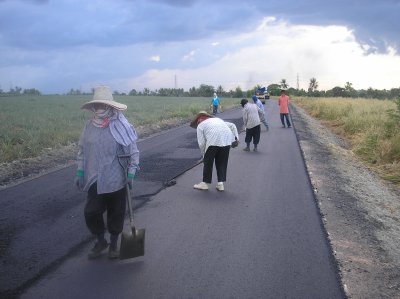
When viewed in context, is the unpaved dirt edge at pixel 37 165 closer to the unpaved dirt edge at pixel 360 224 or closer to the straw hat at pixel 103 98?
the straw hat at pixel 103 98

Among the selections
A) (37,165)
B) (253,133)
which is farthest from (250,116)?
(37,165)

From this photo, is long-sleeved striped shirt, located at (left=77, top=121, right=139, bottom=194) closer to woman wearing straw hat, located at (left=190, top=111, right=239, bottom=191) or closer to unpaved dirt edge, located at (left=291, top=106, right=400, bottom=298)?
unpaved dirt edge, located at (left=291, top=106, right=400, bottom=298)

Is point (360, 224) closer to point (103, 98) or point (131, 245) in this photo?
point (131, 245)

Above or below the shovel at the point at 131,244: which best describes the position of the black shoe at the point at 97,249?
below

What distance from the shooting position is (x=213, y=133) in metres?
7.52

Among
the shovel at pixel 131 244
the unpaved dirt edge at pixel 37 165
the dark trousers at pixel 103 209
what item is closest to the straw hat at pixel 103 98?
the dark trousers at pixel 103 209

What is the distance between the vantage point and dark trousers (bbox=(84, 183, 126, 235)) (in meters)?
4.54

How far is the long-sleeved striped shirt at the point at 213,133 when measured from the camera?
752 cm

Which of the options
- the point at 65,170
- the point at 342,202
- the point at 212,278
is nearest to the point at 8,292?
the point at 212,278

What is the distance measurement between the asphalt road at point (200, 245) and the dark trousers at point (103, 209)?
1.26ft

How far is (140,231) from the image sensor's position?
4.55 metres

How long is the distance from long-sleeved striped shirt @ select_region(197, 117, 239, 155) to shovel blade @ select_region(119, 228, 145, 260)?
131 inches

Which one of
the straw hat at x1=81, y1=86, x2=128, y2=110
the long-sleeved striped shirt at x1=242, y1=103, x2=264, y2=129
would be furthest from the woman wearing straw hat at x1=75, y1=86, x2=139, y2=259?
the long-sleeved striped shirt at x1=242, y1=103, x2=264, y2=129

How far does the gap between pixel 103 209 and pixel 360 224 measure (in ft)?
12.5
